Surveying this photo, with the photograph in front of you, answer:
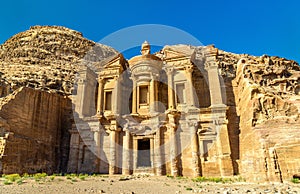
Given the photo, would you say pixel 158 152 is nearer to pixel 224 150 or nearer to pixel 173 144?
pixel 173 144

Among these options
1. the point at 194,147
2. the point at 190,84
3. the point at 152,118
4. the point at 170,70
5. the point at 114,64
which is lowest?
the point at 194,147

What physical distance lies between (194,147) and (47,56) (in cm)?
4447

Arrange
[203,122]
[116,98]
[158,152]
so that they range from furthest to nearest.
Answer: [116,98] → [203,122] → [158,152]

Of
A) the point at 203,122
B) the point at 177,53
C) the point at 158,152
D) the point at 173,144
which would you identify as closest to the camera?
the point at 173,144

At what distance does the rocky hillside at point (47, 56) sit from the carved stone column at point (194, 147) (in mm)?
20945

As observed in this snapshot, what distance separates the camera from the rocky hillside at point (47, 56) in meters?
37.3

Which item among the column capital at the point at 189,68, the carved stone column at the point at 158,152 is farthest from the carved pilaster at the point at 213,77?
the carved stone column at the point at 158,152

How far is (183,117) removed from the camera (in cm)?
2473

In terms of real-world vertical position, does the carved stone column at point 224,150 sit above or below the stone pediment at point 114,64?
below

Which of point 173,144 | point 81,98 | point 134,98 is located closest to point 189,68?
point 134,98

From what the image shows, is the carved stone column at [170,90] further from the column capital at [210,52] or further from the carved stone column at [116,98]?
the carved stone column at [116,98]

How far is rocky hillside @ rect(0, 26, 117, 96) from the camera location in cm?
3734

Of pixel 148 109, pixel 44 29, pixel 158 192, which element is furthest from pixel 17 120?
pixel 44 29

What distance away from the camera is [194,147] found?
75.9ft
